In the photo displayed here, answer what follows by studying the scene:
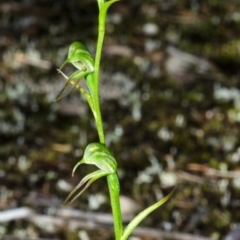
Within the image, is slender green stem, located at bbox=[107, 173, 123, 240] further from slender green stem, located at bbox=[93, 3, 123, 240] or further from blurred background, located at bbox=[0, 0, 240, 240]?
blurred background, located at bbox=[0, 0, 240, 240]

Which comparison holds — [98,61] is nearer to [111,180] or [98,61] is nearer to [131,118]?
[111,180]

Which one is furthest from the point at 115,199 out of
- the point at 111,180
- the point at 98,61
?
Answer: the point at 98,61

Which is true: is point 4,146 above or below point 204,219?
above

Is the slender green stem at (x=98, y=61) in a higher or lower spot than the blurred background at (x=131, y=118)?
higher

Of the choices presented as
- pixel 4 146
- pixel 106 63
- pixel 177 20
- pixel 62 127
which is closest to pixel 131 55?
pixel 106 63

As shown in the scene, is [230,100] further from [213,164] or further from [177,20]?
[177,20]

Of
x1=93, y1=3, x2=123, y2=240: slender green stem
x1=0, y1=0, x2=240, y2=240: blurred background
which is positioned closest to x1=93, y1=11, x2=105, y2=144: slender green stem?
x1=93, y1=3, x2=123, y2=240: slender green stem

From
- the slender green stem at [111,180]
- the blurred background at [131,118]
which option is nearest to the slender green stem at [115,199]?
the slender green stem at [111,180]

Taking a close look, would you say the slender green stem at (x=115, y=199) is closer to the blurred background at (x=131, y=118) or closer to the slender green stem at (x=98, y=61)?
the slender green stem at (x=98, y=61)
